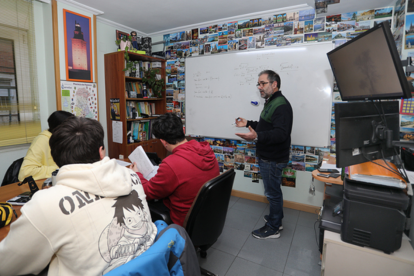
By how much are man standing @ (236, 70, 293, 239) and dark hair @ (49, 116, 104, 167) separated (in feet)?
4.79

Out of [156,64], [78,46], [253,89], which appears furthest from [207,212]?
[156,64]

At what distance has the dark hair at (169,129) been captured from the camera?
1.58 m

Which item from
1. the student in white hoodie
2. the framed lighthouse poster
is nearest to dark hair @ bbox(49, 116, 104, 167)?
the student in white hoodie

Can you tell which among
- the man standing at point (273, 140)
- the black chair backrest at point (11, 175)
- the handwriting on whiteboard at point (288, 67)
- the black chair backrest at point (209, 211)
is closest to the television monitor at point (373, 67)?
the man standing at point (273, 140)

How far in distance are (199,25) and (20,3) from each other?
2.13 m

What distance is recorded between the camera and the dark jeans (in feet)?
7.45

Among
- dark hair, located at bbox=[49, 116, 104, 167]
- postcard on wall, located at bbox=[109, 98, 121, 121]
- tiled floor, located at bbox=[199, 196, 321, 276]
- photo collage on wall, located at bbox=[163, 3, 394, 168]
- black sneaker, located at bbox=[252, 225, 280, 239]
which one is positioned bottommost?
tiled floor, located at bbox=[199, 196, 321, 276]

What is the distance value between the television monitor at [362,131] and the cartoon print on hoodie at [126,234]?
951mm

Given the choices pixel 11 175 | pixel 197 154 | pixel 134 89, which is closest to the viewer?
pixel 197 154

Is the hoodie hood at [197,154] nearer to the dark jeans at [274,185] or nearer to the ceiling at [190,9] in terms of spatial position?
the dark jeans at [274,185]

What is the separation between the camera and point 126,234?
849mm

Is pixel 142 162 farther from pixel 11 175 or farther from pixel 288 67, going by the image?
pixel 288 67

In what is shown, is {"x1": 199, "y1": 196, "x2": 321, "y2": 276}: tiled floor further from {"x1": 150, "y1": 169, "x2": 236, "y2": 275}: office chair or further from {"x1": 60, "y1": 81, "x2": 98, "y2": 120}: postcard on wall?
{"x1": 60, "y1": 81, "x2": 98, "y2": 120}: postcard on wall

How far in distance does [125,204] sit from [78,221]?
176mm
